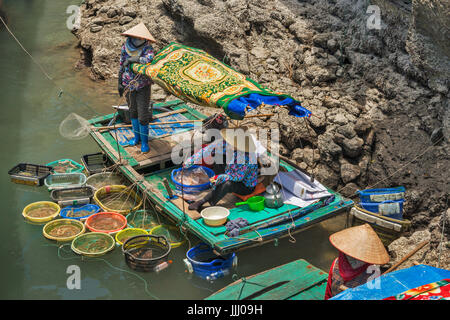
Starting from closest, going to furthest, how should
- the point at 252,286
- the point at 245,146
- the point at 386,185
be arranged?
the point at 252,286 → the point at 245,146 → the point at 386,185

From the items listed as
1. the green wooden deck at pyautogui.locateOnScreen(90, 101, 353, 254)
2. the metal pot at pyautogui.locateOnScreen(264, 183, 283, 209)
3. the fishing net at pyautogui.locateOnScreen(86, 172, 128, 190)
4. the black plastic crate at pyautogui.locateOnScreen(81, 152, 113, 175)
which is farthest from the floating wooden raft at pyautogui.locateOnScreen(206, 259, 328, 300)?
the black plastic crate at pyautogui.locateOnScreen(81, 152, 113, 175)

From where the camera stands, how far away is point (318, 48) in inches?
387

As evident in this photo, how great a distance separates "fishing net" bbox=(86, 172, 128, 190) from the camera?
7.85 meters

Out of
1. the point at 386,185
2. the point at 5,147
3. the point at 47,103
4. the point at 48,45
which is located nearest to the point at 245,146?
the point at 386,185

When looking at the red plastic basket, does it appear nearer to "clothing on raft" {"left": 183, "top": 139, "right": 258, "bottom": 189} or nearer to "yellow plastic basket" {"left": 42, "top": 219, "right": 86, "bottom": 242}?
"yellow plastic basket" {"left": 42, "top": 219, "right": 86, "bottom": 242}

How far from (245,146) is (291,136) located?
241 cm

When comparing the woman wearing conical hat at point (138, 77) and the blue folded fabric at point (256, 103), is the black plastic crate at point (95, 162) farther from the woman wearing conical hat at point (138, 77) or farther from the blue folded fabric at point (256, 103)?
the blue folded fabric at point (256, 103)

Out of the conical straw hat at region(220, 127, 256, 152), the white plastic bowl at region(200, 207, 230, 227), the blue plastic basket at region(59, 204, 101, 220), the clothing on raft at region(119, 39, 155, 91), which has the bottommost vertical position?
the blue plastic basket at region(59, 204, 101, 220)

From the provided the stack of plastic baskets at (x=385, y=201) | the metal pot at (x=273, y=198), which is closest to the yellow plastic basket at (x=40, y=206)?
the metal pot at (x=273, y=198)

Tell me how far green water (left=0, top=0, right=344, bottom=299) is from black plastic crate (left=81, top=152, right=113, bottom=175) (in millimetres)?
540

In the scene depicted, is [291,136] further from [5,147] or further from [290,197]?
[5,147]

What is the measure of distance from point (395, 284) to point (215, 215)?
Answer: 9.26 ft

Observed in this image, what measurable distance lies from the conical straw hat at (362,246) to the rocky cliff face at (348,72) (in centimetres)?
222

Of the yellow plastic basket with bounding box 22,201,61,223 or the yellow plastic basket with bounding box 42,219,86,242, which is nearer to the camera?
the yellow plastic basket with bounding box 42,219,86,242
